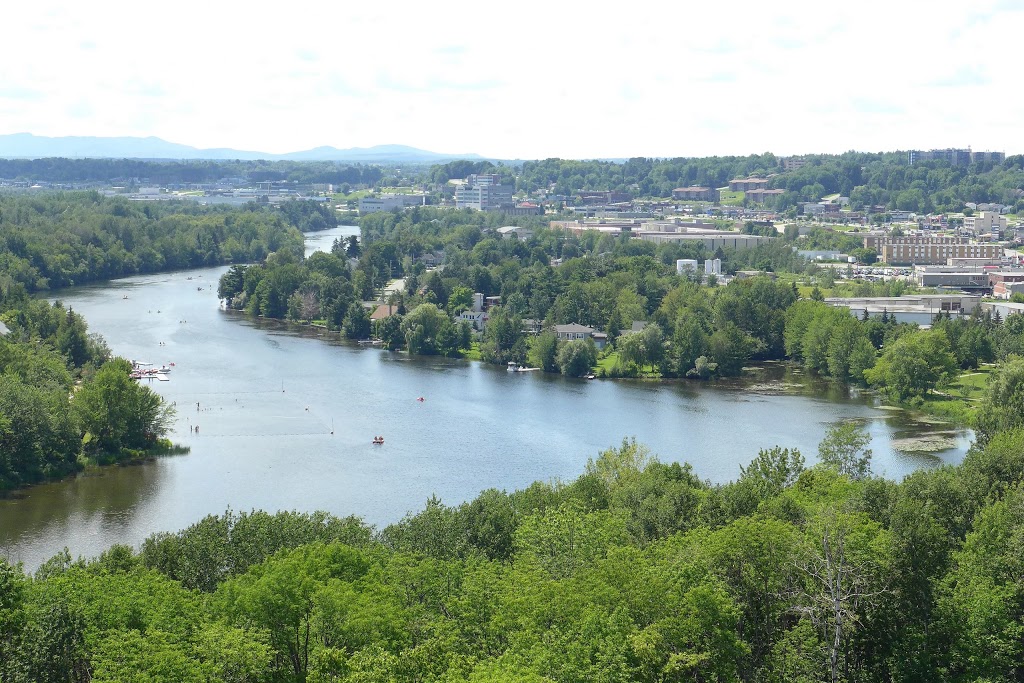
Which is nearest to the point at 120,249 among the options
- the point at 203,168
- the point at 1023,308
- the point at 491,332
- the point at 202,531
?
the point at 491,332

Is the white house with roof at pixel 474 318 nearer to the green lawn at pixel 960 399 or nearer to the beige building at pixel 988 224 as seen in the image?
the green lawn at pixel 960 399

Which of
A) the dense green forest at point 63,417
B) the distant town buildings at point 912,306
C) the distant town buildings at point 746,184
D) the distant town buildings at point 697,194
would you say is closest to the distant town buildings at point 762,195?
the distant town buildings at point 746,184

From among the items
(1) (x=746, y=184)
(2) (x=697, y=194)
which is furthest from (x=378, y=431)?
(1) (x=746, y=184)

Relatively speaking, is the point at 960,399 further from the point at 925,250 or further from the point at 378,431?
the point at 925,250

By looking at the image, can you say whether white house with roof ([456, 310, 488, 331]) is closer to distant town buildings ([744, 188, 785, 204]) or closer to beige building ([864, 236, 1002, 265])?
beige building ([864, 236, 1002, 265])

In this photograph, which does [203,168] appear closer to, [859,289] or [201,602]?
[859,289]

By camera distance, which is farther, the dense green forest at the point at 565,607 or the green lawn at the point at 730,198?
the green lawn at the point at 730,198
